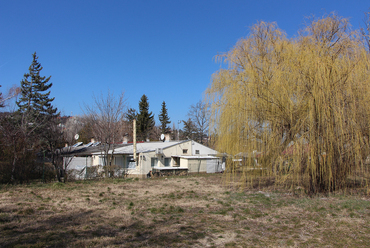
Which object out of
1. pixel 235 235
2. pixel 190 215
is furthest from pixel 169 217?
pixel 235 235

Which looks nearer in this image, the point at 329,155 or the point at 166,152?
the point at 329,155

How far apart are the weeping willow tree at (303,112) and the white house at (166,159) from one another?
463 inches

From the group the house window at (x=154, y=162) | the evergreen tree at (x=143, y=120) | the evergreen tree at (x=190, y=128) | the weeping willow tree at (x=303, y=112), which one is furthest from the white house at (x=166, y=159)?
the evergreen tree at (x=190, y=128)

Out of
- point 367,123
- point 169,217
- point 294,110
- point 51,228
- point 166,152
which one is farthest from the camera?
point 166,152

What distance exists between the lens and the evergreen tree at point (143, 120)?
45.7 m

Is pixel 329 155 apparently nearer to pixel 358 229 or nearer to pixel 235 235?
pixel 358 229

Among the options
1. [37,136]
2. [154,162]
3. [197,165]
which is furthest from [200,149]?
[37,136]

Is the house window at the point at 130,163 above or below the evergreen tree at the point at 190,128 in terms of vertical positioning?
below

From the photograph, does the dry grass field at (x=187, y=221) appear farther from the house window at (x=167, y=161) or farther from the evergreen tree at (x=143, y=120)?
the evergreen tree at (x=143, y=120)

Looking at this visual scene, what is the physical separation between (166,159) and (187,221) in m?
17.8

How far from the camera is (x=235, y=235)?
5957 mm

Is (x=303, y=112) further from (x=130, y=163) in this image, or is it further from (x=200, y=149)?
(x=200, y=149)

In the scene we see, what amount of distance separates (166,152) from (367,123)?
57.1 ft

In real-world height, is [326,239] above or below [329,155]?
below
